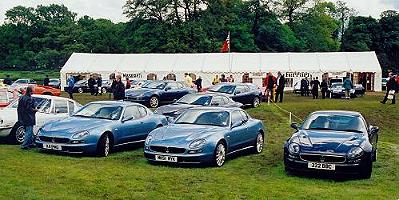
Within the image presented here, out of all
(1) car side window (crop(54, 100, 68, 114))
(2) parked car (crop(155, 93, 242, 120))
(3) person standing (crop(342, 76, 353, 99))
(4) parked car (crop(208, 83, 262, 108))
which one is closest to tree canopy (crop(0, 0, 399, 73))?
(3) person standing (crop(342, 76, 353, 99))

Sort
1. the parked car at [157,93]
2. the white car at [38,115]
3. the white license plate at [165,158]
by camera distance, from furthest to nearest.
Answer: the parked car at [157,93]
the white car at [38,115]
the white license plate at [165,158]

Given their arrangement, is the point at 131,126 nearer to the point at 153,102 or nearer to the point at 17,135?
the point at 17,135

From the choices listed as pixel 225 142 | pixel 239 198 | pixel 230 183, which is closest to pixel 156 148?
pixel 225 142

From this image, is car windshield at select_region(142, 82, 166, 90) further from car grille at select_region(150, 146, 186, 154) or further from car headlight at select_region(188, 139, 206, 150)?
car headlight at select_region(188, 139, 206, 150)

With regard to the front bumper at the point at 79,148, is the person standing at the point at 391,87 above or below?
above

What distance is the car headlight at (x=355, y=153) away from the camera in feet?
40.3

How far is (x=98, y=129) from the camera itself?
1485 centimetres

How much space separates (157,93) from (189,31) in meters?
47.1

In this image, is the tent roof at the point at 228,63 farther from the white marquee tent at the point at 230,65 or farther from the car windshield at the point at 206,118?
the car windshield at the point at 206,118

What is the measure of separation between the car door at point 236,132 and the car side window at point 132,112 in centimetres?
291

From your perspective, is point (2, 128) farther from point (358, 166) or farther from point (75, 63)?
point (75, 63)

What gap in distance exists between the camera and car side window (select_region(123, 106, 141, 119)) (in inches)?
640

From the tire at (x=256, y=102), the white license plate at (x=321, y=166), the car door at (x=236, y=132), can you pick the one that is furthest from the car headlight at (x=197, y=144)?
the tire at (x=256, y=102)

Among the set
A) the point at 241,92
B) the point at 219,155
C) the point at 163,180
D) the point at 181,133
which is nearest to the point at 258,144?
the point at 219,155
